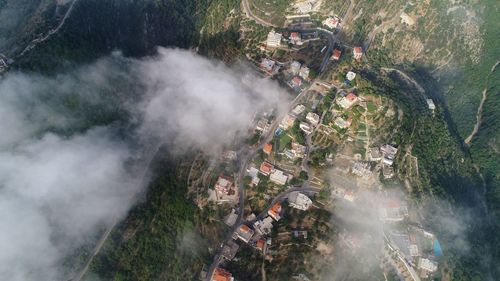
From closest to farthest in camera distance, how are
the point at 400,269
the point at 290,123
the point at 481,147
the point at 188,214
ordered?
the point at 400,269 → the point at 188,214 → the point at 290,123 → the point at 481,147

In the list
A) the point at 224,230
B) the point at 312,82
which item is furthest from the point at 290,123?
the point at 224,230

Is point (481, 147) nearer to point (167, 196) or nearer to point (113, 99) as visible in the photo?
point (167, 196)

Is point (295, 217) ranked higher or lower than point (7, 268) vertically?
higher

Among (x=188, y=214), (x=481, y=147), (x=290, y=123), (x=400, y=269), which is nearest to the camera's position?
(x=400, y=269)

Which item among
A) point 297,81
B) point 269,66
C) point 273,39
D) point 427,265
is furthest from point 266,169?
point 427,265

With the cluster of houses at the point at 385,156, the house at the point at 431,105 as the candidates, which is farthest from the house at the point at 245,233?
the house at the point at 431,105

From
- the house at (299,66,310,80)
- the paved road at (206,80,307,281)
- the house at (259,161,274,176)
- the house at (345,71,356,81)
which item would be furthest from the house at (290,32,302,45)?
the house at (259,161,274,176)

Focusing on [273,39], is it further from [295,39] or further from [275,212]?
[275,212]
